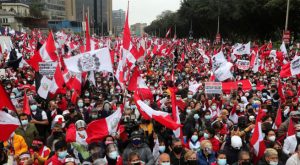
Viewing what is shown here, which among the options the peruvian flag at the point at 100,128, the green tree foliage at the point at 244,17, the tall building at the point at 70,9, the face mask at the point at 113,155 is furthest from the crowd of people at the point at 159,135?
the tall building at the point at 70,9

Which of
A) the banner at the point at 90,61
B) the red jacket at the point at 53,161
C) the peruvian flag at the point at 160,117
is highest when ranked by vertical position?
the banner at the point at 90,61

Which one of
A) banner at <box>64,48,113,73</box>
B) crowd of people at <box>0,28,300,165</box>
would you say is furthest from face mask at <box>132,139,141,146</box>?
banner at <box>64,48,113,73</box>

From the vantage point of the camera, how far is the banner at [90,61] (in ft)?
31.1

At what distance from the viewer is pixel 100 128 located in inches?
273

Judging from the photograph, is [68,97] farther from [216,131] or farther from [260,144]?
[260,144]

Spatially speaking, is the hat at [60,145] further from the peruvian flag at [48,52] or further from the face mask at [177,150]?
the peruvian flag at [48,52]

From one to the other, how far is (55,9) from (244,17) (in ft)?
295

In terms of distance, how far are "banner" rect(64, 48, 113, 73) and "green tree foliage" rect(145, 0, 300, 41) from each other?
3234 cm

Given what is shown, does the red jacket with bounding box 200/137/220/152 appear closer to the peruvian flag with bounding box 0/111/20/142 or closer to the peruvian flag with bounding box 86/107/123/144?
the peruvian flag with bounding box 86/107/123/144

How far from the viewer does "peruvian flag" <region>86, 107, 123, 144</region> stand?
682cm

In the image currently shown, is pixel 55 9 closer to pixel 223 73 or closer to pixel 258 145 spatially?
pixel 223 73

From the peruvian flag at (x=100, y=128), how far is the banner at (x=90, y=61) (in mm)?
2609

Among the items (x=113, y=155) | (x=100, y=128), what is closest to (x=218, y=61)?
(x=100, y=128)

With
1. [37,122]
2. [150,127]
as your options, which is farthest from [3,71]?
[150,127]
